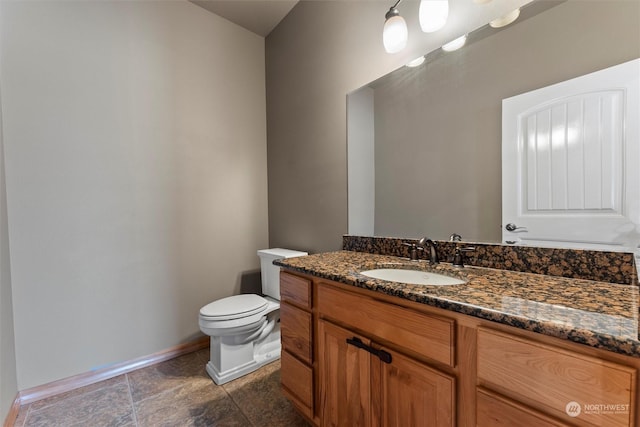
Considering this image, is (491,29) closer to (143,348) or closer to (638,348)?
(638,348)

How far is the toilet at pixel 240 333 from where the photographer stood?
1666mm

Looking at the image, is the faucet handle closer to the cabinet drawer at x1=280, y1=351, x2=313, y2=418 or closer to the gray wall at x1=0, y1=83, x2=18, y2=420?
the cabinet drawer at x1=280, y1=351, x2=313, y2=418

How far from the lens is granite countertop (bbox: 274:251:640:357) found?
0.52 metres

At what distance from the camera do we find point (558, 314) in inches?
23.4

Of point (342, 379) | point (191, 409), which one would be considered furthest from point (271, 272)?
point (342, 379)

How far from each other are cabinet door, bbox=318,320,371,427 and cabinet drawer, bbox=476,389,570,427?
36cm

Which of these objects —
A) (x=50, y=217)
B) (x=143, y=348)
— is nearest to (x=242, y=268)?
(x=143, y=348)

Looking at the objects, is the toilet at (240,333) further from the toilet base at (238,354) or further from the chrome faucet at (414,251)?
the chrome faucet at (414,251)

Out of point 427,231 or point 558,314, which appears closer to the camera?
point 558,314

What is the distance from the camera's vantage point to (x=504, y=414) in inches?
24.5

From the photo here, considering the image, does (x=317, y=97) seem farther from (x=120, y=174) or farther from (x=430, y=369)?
(x=430, y=369)

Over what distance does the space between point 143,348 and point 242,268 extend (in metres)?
0.88

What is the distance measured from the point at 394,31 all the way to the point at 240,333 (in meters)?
1.98

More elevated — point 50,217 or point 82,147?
point 82,147
